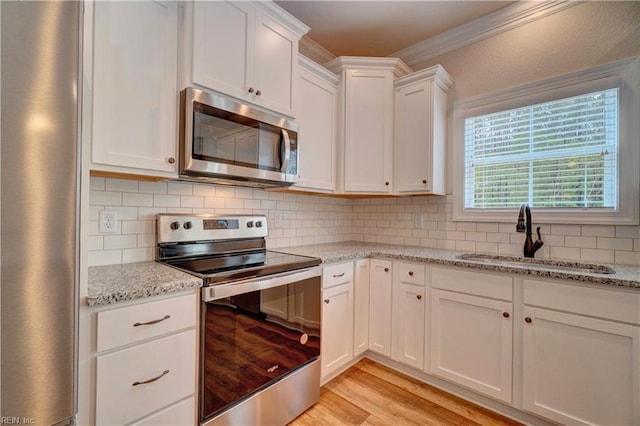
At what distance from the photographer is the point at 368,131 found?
243 cm

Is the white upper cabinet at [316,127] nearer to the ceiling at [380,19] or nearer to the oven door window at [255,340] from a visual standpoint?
the ceiling at [380,19]

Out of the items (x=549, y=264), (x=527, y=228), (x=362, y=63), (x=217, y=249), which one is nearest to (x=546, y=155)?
(x=527, y=228)

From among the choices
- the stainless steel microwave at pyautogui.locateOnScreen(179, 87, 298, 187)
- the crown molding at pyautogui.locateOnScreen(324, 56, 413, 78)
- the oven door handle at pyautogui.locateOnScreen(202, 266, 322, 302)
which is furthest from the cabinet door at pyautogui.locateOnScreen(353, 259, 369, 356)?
the crown molding at pyautogui.locateOnScreen(324, 56, 413, 78)

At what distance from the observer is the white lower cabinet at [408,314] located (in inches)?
79.8

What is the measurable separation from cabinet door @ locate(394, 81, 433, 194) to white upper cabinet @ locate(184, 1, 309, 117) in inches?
39.0

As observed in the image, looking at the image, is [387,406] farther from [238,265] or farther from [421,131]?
[421,131]

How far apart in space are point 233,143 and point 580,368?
2.19m

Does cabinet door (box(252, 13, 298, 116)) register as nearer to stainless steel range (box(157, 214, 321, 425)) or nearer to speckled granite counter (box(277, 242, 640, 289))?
stainless steel range (box(157, 214, 321, 425))

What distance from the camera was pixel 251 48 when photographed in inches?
66.8

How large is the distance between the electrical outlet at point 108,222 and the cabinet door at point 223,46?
2.70ft

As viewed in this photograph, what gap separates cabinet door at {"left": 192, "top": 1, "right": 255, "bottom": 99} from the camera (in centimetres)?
147

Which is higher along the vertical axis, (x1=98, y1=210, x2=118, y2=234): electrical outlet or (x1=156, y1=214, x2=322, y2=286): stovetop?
(x1=98, y1=210, x2=118, y2=234): electrical outlet

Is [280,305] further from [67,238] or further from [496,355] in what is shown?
[496,355]

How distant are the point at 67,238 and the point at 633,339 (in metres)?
2.24
